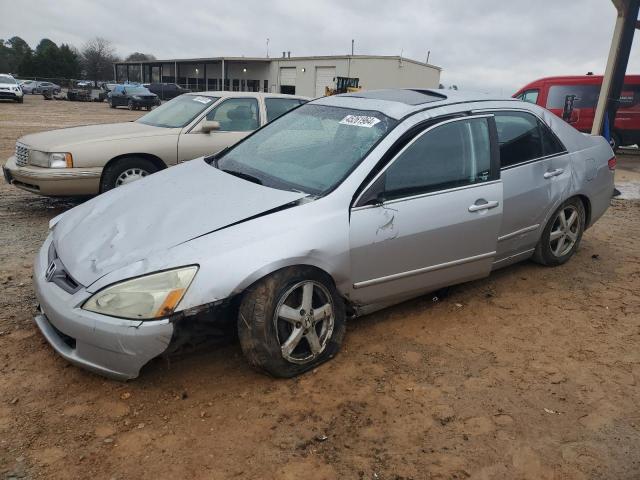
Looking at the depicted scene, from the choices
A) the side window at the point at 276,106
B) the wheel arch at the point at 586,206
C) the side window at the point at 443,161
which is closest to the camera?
the side window at the point at 443,161

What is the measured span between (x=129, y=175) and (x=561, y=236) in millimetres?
4698

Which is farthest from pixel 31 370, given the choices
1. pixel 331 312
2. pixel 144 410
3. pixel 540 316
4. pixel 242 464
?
pixel 540 316

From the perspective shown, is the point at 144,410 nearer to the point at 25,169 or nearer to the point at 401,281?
the point at 401,281

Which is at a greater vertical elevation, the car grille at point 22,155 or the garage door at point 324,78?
the garage door at point 324,78

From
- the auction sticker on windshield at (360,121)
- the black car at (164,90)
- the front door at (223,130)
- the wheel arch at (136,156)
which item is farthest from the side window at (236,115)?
the black car at (164,90)

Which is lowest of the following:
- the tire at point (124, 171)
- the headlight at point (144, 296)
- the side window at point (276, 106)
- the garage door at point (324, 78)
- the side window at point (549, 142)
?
the headlight at point (144, 296)

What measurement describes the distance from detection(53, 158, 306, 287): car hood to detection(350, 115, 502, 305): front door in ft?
1.75

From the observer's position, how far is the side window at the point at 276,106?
6816mm

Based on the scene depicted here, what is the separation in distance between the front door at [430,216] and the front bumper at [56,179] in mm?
3939

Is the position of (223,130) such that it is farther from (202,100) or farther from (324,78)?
(324,78)

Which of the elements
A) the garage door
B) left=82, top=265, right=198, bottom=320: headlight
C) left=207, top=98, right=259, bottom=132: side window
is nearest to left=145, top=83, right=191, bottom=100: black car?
the garage door

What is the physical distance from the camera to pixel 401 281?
3.25 metres

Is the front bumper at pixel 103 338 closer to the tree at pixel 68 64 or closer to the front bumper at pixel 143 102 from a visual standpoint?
the front bumper at pixel 143 102

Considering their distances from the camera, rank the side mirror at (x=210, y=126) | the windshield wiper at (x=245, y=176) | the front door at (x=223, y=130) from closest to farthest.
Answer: the windshield wiper at (x=245, y=176), the side mirror at (x=210, y=126), the front door at (x=223, y=130)
